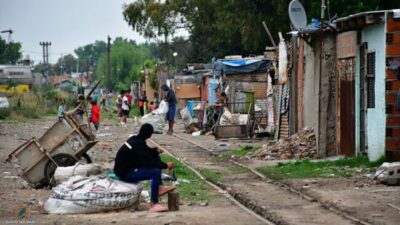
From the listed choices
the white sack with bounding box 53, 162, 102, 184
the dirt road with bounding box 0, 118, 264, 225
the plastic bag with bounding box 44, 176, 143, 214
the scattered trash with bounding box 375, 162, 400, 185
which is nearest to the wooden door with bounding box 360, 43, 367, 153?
the scattered trash with bounding box 375, 162, 400, 185

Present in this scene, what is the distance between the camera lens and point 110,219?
1191 centimetres

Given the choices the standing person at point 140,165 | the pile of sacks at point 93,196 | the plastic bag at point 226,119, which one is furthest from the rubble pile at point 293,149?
the pile of sacks at point 93,196

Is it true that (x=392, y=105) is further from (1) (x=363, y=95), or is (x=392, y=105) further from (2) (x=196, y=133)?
(2) (x=196, y=133)

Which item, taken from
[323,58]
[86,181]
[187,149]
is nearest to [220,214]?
[86,181]

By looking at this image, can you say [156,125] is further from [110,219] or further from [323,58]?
[110,219]

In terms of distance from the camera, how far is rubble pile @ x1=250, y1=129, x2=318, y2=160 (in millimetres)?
21422

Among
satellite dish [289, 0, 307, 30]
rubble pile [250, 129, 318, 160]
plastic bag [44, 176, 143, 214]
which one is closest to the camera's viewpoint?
plastic bag [44, 176, 143, 214]

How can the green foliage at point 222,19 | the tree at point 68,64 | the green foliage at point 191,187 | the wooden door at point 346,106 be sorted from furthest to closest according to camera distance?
the tree at point 68,64 < the green foliage at point 222,19 < the wooden door at point 346,106 < the green foliage at point 191,187

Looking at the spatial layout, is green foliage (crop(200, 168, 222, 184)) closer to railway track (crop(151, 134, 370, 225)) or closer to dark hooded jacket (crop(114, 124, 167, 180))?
railway track (crop(151, 134, 370, 225))

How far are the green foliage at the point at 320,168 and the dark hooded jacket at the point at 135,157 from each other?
471 cm

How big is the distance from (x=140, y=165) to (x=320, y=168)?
20.9ft

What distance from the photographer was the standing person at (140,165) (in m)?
12.6

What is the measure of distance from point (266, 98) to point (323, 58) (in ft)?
37.0

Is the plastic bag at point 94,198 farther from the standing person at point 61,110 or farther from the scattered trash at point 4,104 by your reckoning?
the scattered trash at point 4,104
